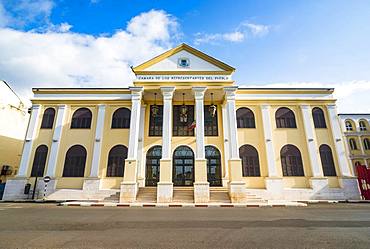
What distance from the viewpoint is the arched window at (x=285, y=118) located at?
16016 millimetres

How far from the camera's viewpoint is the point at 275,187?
14055mm

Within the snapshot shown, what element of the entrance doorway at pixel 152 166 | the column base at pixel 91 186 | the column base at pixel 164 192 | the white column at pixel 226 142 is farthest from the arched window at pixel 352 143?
the column base at pixel 91 186

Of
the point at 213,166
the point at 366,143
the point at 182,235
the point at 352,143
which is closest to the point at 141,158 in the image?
the point at 213,166

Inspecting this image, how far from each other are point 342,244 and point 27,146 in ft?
61.4

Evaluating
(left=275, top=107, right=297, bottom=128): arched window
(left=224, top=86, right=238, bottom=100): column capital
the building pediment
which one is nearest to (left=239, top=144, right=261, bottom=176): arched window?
(left=275, top=107, right=297, bottom=128): arched window

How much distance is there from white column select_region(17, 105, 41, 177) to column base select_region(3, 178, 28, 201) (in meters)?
0.49

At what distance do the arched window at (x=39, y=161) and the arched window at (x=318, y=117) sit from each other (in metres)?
21.4

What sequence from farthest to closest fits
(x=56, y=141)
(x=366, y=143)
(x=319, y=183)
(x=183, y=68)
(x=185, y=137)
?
(x=366, y=143), (x=185, y=137), (x=183, y=68), (x=56, y=141), (x=319, y=183)

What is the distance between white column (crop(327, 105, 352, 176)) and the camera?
47.8ft

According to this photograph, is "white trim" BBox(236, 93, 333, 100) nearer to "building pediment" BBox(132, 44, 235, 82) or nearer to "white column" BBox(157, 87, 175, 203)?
"building pediment" BBox(132, 44, 235, 82)

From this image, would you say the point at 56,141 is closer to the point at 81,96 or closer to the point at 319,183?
the point at 81,96

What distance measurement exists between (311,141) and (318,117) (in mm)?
2382

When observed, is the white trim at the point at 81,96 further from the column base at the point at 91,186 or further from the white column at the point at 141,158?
the column base at the point at 91,186

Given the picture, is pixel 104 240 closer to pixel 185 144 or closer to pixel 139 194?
pixel 139 194
